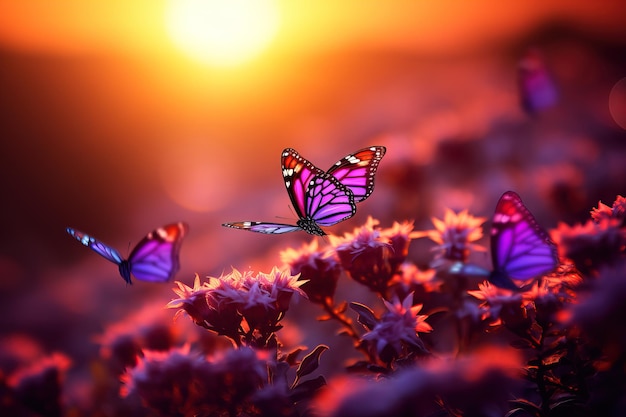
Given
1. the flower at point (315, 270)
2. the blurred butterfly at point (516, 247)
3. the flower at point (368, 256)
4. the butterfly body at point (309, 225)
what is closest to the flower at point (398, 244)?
the flower at point (368, 256)

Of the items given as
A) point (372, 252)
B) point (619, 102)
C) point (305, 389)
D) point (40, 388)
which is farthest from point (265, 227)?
point (619, 102)

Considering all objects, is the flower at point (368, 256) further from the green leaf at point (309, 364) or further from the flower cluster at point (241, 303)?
the green leaf at point (309, 364)

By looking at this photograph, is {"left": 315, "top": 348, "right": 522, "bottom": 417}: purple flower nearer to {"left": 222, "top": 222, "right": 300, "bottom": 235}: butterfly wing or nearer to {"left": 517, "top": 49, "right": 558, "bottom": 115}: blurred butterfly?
{"left": 222, "top": 222, "right": 300, "bottom": 235}: butterfly wing

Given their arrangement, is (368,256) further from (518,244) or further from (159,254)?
(159,254)

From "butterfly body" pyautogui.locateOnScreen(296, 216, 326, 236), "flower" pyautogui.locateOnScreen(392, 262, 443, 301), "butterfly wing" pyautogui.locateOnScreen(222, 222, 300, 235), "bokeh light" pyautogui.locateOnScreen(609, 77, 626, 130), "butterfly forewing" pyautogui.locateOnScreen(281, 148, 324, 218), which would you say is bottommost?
"flower" pyautogui.locateOnScreen(392, 262, 443, 301)

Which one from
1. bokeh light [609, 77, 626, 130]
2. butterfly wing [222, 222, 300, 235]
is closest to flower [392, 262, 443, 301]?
butterfly wing [222, 222, 300, 235]

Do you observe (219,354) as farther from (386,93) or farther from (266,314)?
(386,93)
